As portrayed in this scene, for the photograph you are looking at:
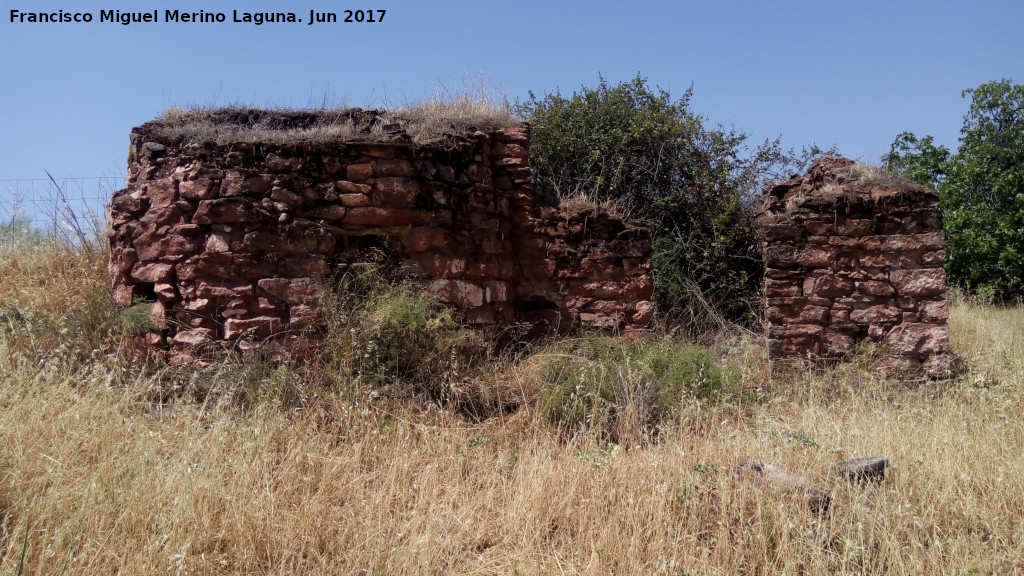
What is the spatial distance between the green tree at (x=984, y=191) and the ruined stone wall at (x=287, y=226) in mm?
9305

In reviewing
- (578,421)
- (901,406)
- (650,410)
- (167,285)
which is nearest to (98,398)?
(167,285)

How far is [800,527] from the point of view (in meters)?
3.34

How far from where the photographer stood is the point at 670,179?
358 inches

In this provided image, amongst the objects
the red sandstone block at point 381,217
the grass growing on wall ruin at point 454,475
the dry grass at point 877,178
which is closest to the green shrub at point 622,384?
the grass growing on wall ruin at point 454,475

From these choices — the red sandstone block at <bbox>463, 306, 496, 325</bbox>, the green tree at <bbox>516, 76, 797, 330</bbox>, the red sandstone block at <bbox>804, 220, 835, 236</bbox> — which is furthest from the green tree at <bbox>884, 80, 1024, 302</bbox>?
the red sandstone block at <bbox>463, 306, 496, 325</bbox>

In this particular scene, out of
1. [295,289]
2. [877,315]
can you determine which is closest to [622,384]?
[295,289]

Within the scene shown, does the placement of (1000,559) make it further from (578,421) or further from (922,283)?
(922,283)

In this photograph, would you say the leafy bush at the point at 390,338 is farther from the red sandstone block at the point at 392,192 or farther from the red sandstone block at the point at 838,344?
the red sandstone block at the point at 838,344

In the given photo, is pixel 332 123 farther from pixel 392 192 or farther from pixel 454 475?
pixel 454 475

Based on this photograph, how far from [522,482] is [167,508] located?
175 centimetres

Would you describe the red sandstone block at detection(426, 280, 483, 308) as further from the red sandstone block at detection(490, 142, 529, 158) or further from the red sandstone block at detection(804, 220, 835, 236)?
the red sandstone block at detection(804, 220, 835, 236)

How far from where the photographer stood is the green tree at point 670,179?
27.2 ft

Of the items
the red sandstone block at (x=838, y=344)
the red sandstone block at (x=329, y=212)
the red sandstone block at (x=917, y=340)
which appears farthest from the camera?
the red sandstone block at (x=838, y=344)

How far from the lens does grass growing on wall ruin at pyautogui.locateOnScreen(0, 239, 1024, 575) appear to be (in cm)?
320
